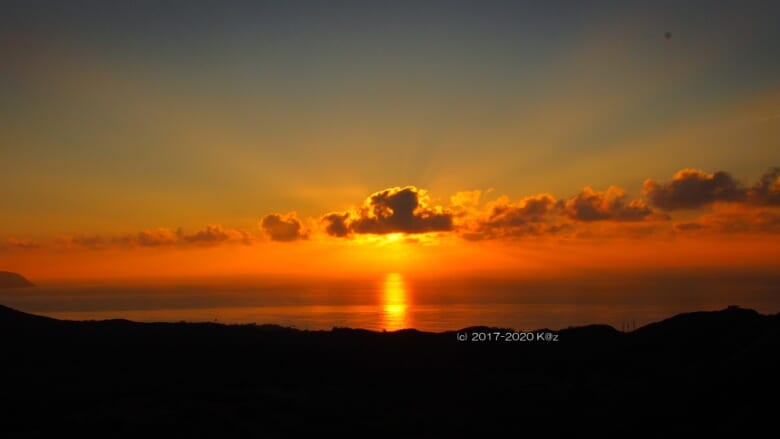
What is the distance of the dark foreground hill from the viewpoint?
2473cm

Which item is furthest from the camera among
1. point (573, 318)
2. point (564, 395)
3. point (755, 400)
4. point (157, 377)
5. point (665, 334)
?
point (573, 318)

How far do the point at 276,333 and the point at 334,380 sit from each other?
10.6 m

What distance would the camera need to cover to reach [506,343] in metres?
42.9

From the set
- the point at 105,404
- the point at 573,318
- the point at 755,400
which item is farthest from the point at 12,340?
the point at 573,318

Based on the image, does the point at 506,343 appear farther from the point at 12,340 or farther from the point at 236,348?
the point at 12,340

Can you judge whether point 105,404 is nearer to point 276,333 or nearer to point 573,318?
point 276,333

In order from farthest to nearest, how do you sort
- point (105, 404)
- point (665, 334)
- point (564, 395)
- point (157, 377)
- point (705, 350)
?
point (665, 334) < point (705, 350) < point (157, 377) < point (564, 395) < point (105, 404)

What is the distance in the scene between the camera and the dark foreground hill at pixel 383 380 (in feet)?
81.1

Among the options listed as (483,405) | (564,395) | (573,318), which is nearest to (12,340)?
(483,405)

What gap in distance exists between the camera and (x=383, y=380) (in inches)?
1359

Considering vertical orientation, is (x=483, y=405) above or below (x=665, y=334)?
below

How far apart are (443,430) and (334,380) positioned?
35.8 ft

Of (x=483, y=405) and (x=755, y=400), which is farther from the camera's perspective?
(x=483, y=405)

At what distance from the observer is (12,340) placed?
129 ft
